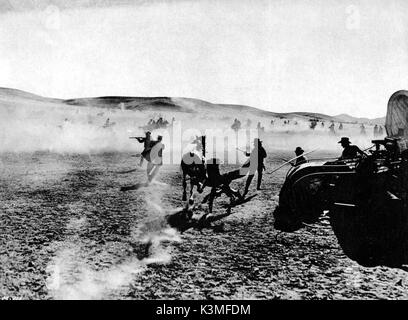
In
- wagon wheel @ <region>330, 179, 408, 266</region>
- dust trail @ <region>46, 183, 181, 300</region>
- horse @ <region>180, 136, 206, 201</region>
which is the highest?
horse @ <region>180, 136, 206, 201</region>

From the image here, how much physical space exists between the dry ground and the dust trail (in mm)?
21

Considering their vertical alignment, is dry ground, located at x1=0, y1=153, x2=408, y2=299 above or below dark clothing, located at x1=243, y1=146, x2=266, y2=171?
below

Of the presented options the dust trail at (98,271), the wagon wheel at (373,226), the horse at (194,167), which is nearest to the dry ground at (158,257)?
the dust trail at (98,271)

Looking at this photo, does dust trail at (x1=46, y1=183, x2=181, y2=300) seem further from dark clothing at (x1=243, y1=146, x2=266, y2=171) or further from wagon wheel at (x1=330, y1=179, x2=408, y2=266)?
dark clothing at (x1=243, y1=146, x2=266, y2=171)

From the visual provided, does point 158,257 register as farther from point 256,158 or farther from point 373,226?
point 256,158

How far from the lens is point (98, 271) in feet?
23.4

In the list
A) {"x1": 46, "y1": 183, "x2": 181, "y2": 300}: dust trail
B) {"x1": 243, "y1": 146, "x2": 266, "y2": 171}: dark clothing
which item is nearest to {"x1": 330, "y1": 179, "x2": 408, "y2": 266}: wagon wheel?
{"x1": 46, "y1": 183, "x2": 181, "y2": 300}: dust trail

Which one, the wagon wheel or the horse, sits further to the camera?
the horse

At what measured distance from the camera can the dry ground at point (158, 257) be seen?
252 inches

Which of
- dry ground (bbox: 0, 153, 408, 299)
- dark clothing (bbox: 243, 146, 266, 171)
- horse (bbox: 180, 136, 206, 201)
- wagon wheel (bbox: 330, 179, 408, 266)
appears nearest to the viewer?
dry ground (bbox: 0, 153, 408, 299)

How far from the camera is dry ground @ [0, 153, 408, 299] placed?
639 centimetres

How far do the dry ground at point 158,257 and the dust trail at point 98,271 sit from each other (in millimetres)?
21

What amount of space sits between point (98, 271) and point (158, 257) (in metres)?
1.33
